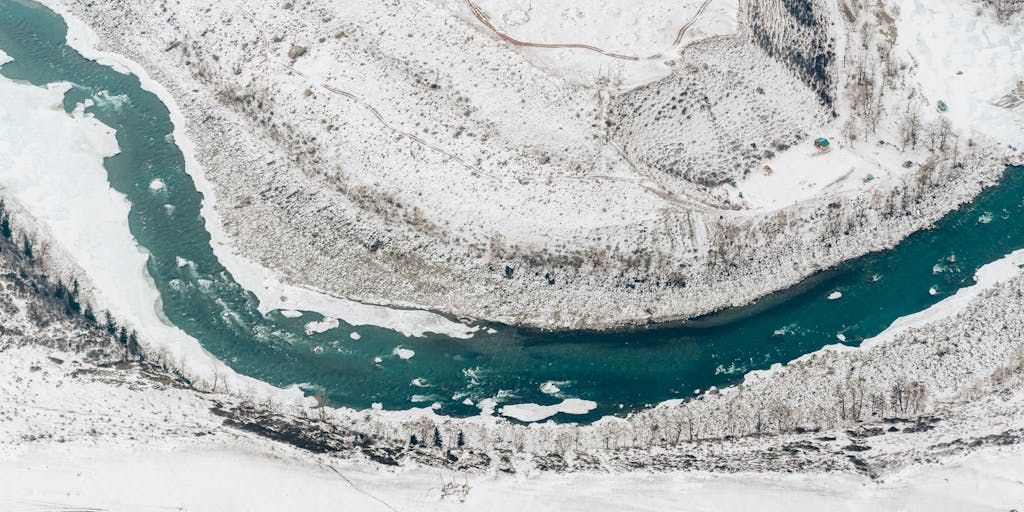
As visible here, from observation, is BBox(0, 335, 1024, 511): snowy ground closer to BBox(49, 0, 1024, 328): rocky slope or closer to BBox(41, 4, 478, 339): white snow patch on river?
BBox(41, 4, 478, 339): white snow patch on river

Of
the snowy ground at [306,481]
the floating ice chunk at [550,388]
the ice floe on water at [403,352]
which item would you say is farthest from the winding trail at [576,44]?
the snowy ground at [306,481]

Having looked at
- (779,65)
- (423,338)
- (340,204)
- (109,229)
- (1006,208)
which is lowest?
(423,338)

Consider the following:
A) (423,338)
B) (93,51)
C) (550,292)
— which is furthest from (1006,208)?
(93,51)

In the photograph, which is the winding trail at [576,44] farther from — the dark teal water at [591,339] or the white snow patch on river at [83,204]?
the white snow patch on river at [83,204]

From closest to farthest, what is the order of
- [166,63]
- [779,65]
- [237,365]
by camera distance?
[237,365] → [779,65] → [166,63]

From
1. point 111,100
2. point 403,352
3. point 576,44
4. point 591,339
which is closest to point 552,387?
point 591,339

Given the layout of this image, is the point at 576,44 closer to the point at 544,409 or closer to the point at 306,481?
the point at 544,409

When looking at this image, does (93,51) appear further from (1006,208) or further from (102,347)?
(1006,208)
